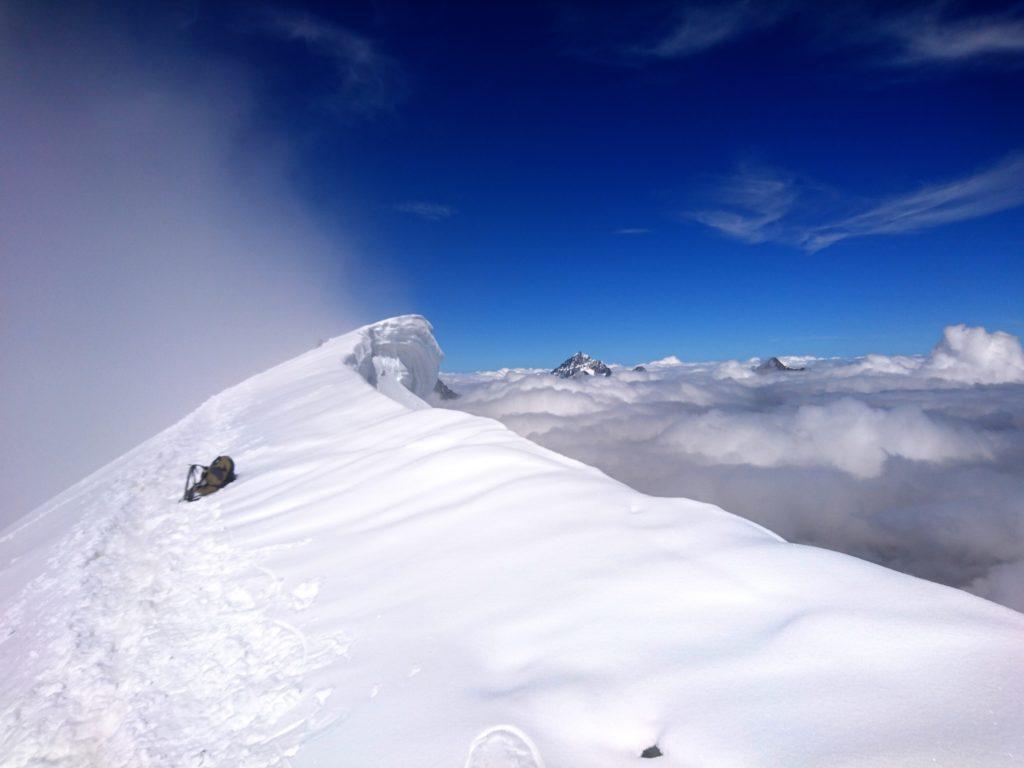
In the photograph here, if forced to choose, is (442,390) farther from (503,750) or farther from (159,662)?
(503,750)

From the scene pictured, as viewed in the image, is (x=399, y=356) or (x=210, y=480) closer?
(x=210, y=480)

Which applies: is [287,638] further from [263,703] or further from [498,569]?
[498,569]

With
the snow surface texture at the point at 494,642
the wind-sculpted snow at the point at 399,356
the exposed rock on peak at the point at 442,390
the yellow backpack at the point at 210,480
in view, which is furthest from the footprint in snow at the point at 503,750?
the exposed rock on peak at the point at 442,390

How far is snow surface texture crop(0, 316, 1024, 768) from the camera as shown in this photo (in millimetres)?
2254

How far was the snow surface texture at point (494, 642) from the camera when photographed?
2.25m

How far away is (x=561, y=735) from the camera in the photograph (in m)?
2.41

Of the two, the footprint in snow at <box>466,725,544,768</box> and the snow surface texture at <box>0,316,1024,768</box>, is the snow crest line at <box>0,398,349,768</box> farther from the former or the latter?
the footprint in snow at <box>466,725,544,768</box>

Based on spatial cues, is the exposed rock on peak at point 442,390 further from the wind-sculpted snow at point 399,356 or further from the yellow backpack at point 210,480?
the yellow backpack at point 210,480

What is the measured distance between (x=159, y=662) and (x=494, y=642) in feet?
11.8

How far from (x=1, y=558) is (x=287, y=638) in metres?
9.88

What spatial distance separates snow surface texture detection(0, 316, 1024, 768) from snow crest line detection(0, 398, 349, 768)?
0.9 inches

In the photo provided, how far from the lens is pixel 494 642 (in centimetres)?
322

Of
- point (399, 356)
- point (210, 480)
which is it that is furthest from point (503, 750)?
point (399, 356)

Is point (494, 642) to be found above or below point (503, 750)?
above
